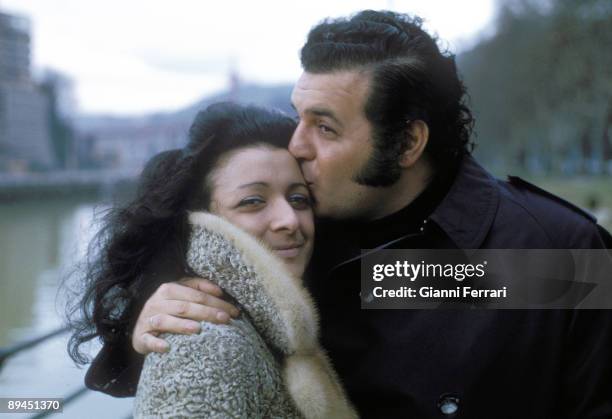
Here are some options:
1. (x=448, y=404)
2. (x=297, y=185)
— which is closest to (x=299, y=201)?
(x=297, y=185)

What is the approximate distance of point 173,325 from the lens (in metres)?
1.67

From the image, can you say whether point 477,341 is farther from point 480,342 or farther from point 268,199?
point 268,199

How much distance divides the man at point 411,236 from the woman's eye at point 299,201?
0.05m

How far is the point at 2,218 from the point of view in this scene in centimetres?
3222

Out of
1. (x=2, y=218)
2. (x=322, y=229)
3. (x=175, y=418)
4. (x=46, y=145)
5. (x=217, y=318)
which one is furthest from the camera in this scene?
(x=46, y=145)

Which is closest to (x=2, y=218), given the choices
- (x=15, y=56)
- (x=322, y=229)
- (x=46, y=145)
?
(x=15, y=56)

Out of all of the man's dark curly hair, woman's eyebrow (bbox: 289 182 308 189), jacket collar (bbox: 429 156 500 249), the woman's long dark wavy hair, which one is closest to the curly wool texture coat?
the woman's long dark wavy hair

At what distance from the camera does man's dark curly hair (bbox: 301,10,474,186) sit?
7.07 feet

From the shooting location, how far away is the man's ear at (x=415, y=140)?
86.6 inches

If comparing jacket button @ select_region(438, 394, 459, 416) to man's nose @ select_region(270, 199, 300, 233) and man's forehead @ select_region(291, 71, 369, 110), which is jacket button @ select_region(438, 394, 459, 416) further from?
man's forehead @ select_region(291, 71, 369, 110)

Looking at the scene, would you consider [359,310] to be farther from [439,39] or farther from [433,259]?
→ [439,39]

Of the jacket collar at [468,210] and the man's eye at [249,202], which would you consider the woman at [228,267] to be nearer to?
the man's eye at [249,202]

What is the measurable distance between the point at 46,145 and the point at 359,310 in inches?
1968

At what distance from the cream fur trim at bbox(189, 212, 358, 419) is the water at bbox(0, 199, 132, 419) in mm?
718
